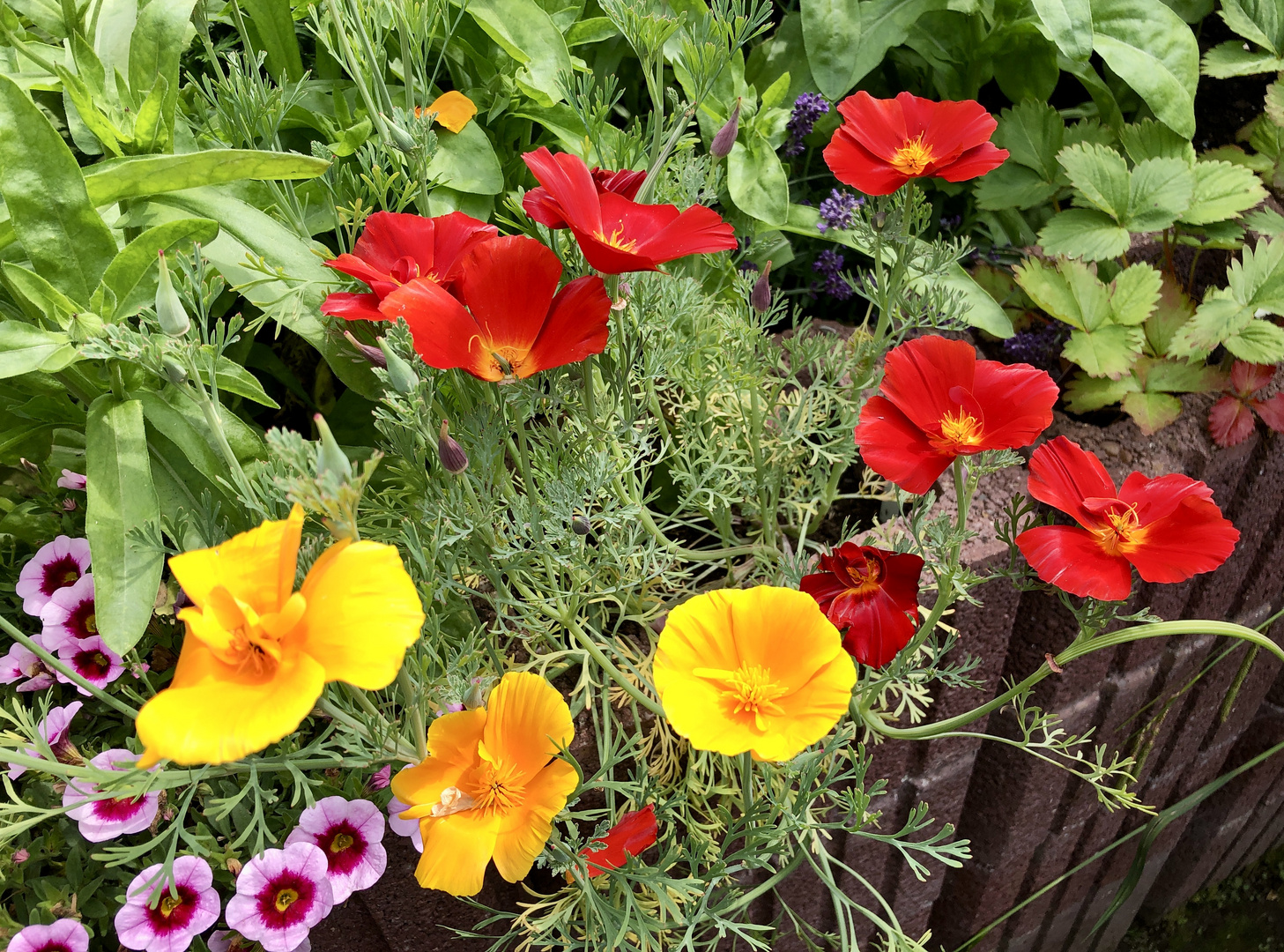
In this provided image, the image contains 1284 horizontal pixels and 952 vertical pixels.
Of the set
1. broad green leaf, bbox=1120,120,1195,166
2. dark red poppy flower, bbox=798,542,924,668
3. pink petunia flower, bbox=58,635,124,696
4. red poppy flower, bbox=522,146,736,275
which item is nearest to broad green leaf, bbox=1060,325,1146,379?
broad green leaf, bbox=1120,120,1195,166

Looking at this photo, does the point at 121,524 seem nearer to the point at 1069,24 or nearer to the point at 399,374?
the point at 399,374

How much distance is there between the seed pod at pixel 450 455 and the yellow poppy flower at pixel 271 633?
14 cm

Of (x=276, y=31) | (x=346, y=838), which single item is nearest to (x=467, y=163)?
(x=276, y=31)

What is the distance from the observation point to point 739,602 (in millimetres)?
675

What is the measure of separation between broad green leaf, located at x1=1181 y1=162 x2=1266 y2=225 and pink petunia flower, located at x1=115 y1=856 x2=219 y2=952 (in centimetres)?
131

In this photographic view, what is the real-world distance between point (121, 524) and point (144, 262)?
0.20 metres

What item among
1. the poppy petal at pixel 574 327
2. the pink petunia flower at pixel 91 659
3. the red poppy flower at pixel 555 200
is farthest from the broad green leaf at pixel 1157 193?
the pink petunia flower at pixel 91 659

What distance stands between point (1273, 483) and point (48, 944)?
142 cm

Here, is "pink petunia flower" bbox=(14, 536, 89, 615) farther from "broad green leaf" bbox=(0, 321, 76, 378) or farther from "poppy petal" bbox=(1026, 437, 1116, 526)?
"poppy petal" bbox=(1026, 437, 1116, 526)

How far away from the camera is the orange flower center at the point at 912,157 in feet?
2.64

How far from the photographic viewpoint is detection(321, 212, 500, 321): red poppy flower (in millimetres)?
702

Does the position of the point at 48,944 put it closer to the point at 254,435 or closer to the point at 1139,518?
the point at 254,435

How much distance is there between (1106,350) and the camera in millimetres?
1176

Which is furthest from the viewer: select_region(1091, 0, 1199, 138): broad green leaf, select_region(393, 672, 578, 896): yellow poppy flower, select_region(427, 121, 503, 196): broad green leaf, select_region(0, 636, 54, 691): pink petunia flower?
select_region(1091, 0, 1199, 138): broad green leaf
